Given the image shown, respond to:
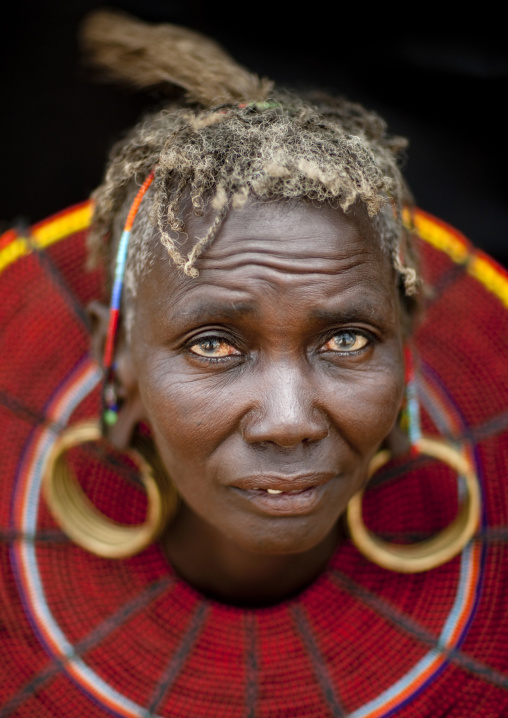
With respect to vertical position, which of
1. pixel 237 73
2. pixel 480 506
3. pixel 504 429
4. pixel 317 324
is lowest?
pixel 480 506

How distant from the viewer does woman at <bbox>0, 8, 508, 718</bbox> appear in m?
1.25

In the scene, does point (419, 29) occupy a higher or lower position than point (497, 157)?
higher

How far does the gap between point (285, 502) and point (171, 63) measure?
1.00m

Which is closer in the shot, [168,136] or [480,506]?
[168,136]

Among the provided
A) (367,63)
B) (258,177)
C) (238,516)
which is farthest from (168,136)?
(367,63)

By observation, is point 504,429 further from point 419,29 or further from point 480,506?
point 419,29

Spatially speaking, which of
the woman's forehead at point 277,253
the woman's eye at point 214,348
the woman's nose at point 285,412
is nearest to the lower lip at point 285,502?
the woman's nose at point 285,412

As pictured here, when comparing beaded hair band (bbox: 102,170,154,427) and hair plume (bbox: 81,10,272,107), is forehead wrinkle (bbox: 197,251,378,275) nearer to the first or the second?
beaded hair band (bbox: 102,170,154,427)

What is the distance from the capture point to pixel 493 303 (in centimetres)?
A: 184

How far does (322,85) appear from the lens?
220 cm

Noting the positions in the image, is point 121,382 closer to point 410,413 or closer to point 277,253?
point 277,253

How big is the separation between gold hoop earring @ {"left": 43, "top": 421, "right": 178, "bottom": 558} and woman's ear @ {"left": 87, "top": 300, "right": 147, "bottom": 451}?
0.15ft

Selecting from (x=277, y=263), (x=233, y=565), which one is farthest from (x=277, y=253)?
(x=233, y=565)

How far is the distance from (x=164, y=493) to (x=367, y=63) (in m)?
1.46
